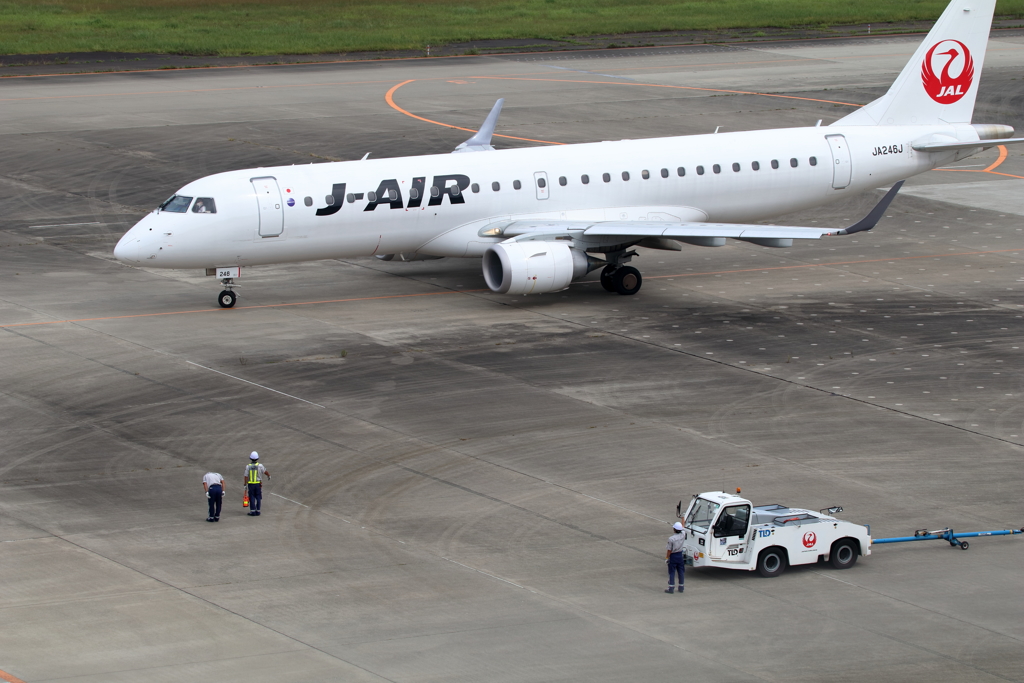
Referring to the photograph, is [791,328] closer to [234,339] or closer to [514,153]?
[514,153]

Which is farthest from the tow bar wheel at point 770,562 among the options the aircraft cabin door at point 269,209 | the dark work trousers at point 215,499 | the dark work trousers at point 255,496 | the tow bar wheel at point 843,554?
the aircraft cabin door at point 269,209

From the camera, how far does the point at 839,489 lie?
99.2 feet

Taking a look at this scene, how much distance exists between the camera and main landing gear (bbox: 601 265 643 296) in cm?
4575

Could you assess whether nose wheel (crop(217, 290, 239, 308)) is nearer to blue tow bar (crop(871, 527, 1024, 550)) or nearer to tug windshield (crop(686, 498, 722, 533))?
tug windshield (crop(686, 498, 722, 533))

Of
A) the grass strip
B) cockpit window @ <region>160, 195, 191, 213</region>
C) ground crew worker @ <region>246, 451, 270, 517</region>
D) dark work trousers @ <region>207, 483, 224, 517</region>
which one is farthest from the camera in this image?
the grass strip

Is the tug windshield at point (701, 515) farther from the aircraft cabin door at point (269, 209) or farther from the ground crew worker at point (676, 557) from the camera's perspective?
the aircraft cabin door at point (269, 209)

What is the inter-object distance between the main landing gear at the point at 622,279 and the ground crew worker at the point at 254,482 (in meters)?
19.4

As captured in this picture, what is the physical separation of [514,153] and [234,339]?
11420 mm

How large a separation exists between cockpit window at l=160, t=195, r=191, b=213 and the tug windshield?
833 inches

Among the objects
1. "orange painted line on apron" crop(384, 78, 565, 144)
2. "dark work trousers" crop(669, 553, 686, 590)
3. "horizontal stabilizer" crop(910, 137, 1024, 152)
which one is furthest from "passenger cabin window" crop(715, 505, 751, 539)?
"orange painted line on apron" crop(384, 78, 565, 144)

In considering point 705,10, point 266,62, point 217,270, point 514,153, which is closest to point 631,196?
point 514,153

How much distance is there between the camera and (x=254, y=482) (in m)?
28.6

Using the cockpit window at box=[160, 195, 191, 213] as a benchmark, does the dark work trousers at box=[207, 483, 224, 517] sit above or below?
below

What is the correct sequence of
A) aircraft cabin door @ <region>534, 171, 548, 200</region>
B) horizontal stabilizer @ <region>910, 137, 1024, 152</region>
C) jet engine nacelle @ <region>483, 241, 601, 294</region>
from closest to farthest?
1. jet engine nacelle @ <region>483, 241, 601, 294</region>
2. aircraft cabin door @ <region>534, 171, 548, 200</region>
3. horizontal stabilizer @ <region>910, 137, 1024, 152</region>
